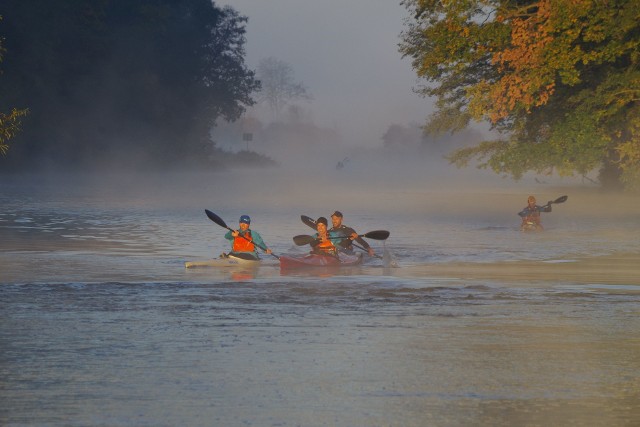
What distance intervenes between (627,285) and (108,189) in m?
52.6

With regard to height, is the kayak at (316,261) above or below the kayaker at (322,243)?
below

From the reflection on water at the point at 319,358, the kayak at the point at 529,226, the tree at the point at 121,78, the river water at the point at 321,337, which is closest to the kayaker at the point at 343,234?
the river water at the point at 321,337

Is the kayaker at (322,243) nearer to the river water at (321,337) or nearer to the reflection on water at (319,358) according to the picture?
the river water at (321,337)

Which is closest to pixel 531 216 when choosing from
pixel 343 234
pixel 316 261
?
pixel 343 234

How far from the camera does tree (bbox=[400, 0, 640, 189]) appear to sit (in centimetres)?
3303

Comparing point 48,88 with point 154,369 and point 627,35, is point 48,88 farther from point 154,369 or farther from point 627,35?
point 154,369

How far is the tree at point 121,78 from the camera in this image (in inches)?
3344

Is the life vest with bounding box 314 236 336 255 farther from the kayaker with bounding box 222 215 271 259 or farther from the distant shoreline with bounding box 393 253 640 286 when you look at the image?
the distant shoreline with bounding box 393 253 640 286

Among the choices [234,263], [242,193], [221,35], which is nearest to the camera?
[234,263]

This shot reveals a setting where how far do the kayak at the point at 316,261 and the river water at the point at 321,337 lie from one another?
0.35 metres

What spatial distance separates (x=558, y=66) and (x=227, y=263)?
1462 cm

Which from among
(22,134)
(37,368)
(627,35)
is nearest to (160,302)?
(37,368)

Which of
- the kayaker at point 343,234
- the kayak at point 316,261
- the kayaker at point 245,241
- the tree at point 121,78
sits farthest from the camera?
the tree at point 121,78

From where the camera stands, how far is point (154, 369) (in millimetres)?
10844
